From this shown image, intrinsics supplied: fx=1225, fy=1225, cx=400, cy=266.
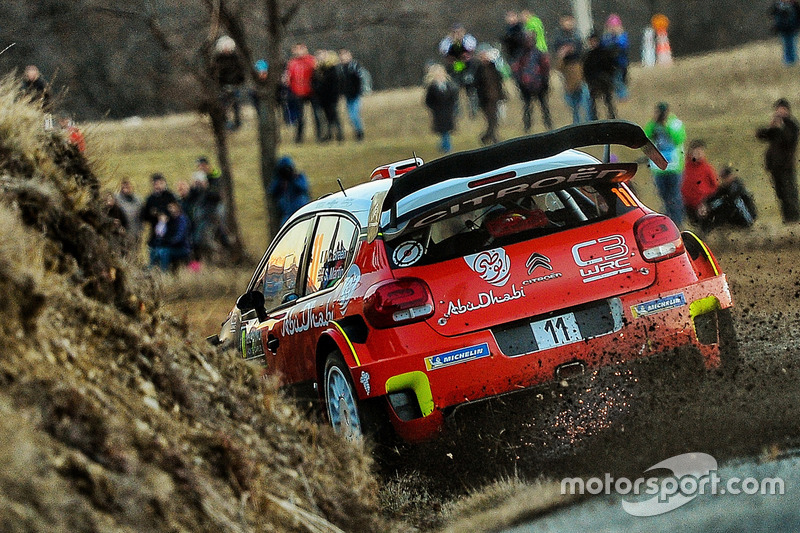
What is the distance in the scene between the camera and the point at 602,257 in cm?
691

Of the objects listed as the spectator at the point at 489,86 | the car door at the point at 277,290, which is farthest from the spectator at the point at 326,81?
the car door at the point at 277,290

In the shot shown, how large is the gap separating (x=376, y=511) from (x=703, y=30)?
55248 millimetres

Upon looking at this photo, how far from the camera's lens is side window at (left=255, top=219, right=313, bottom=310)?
327 inches

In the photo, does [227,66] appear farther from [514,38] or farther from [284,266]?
[284,266]

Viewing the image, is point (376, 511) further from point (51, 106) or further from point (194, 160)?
point (194, 160)

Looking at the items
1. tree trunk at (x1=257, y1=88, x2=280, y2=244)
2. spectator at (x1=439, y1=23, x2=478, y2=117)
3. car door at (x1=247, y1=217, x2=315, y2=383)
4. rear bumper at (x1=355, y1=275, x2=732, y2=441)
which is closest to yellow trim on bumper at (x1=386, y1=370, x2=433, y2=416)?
rear bumper at (x1=355, y1=275, x2=732, y2=441)

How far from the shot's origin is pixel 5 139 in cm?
552

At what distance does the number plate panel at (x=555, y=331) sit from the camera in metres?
6.71

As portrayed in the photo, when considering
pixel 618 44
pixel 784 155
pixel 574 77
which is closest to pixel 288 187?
pixel 784 155

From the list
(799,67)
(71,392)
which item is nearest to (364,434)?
(71,392)

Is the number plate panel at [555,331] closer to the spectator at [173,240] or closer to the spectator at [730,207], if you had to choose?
the spectator at [730,207]

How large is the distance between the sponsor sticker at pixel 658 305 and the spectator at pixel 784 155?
1098 cm

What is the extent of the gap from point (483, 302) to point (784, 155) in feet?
38.9

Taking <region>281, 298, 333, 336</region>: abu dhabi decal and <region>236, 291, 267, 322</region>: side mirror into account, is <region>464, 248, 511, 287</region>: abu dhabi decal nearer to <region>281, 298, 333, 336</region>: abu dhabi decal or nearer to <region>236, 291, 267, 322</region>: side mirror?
<region>281, 298, 333, 336</region>: abu dhabi decal
